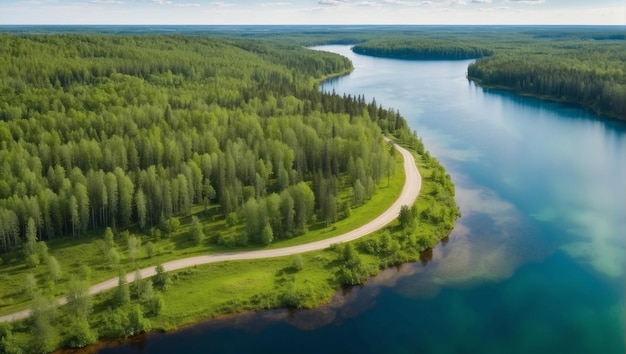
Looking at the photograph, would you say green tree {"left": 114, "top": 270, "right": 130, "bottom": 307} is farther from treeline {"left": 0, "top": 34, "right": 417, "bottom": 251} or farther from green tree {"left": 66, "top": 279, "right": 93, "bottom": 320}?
treeline {"left": 0, "top": 34, "right": 417, "bottom": 251}

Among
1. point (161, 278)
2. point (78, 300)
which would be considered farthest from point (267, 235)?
point (78, 300)

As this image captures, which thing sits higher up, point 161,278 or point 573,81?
point 573,81

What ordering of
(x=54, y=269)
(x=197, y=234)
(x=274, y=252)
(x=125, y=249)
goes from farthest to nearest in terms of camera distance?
1. (x=197, y=234)
2. (x=125, y=249)
3. (x=274, y=252)
4. (x=54, y=269)

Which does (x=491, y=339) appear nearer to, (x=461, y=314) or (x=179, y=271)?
(x=461, y=314)

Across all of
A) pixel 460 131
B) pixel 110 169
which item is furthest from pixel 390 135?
pixel 110 169

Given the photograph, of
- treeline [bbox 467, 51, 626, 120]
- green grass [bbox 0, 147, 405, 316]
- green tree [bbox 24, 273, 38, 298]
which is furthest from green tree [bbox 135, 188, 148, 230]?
treeline [bbox 467, 51, 626, 120]

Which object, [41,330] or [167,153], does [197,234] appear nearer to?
[41,330]
